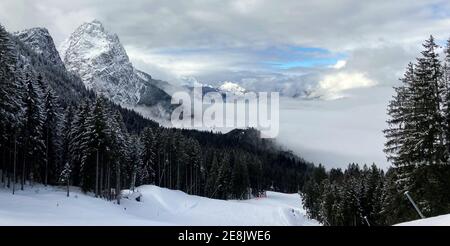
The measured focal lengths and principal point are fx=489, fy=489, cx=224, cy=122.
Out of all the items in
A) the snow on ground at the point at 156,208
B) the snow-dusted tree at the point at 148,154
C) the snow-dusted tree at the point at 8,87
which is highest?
the snow-dusted tree at the point at 8,87

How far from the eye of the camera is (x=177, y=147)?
103 m

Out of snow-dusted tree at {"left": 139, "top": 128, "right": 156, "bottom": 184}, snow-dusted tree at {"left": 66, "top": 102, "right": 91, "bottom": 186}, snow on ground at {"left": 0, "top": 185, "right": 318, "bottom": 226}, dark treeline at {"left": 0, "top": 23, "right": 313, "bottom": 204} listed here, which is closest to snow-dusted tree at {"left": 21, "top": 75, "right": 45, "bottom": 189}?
dark treeline at {"left": 0, "top": 23, "right": 313, "bottom": 204}

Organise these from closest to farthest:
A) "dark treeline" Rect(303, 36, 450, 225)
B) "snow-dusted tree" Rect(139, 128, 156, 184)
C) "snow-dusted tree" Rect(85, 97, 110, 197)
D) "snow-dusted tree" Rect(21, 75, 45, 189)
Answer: "dark treeline" Rect(303, 36, 450, 225)
"snow-dusted tree" Rect(21, 75, 45, 189)
"snow-dusted tree" Rect(85, 97, 110, 197)
"snow-dusted tree" Rect(139, 128, 156, 184)

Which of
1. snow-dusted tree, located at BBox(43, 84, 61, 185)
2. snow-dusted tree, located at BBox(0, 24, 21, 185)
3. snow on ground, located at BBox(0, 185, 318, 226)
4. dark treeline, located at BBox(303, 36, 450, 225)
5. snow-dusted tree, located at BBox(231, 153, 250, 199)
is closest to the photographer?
dark treeline, located at BBox(303, 36, 450, 225)

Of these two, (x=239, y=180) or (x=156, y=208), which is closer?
(x=156, y=208)

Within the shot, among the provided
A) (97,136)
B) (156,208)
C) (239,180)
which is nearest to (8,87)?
(97,136)

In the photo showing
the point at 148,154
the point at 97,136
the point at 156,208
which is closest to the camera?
the point at 97,136

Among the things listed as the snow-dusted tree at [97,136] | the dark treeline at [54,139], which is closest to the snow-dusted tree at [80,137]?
the dark treeline at [54,139]

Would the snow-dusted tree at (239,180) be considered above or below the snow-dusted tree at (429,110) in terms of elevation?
below

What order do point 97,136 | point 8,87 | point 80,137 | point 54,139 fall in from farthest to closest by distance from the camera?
1. point 54,139
2. point 80,137
3. point 97,136
4. point 8,87

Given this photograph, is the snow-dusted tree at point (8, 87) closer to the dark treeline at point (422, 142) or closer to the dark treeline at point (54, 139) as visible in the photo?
the dark treeline at point (54, 139)

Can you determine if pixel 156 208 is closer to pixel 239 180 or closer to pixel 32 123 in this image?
pixel 32 123

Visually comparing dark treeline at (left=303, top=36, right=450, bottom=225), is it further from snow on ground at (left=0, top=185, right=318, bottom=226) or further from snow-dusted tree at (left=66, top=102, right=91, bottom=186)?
snow-dusted tree at (left=66, top=102, right=91, bottom=186)
